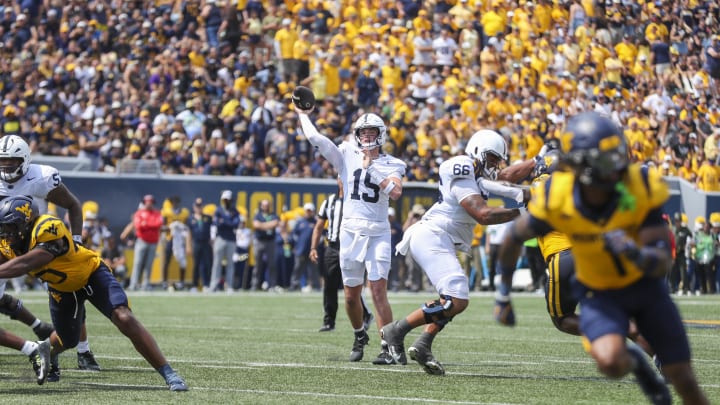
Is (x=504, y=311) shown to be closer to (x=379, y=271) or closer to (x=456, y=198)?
(x=456, y=198)

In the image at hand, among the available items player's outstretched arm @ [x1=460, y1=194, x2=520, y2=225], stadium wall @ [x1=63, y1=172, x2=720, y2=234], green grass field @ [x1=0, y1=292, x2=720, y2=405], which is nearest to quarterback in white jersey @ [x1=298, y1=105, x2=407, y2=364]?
green grass field @ [x1=0, y1=292, x2=720, y2=405]

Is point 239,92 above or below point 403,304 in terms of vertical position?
above

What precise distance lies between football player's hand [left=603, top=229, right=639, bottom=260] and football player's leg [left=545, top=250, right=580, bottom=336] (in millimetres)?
3104

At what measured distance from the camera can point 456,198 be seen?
372 inches

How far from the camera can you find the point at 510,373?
9.47 meters

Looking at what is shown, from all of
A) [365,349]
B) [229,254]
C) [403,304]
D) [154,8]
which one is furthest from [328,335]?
[154,8]

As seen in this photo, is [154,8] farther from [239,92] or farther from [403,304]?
[403,304]

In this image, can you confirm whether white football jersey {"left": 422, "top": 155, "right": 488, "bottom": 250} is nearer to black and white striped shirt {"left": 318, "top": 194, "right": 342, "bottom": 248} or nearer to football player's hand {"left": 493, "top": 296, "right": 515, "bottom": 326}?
football player's hand {"left": 493, "top": 296, "right": 515, "bottom": 326}

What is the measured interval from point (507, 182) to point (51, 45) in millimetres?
18313

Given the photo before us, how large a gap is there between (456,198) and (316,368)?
5.62ft

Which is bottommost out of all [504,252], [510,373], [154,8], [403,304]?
[403,304]

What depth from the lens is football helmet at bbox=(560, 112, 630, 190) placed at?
5602mm

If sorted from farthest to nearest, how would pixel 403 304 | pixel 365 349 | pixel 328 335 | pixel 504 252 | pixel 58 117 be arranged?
pixel 58 117 < pixel 403 304 < pixel 328 335 < pixel 365 349 < pixel 504 252

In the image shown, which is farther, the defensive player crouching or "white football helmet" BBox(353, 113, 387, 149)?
"white football helmet" BBox(353, 113, 387, 149)
